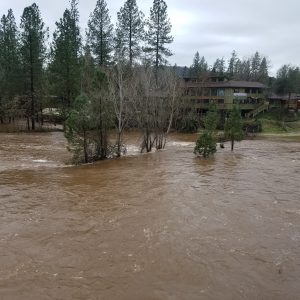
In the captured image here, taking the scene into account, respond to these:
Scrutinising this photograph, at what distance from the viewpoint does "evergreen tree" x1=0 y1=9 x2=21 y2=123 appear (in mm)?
44156

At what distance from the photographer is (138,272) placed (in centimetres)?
902

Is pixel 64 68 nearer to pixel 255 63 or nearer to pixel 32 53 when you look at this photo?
pixel 32 53

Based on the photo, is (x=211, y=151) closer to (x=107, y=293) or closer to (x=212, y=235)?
(x=212, y=235)

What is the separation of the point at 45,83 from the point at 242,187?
116 feet

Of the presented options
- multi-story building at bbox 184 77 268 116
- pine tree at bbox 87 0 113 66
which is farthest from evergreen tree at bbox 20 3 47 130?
multi-story building at bbox 184 77 268 116

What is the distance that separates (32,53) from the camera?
4294cm

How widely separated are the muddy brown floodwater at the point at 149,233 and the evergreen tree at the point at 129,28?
33400 mm

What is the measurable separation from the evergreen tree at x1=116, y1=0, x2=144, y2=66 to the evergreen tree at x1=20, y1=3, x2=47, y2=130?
10.9 meters

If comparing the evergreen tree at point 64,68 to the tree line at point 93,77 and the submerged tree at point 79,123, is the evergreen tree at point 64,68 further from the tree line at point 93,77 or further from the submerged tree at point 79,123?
the submerged tree at point 79,123

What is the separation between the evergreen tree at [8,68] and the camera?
44.2 meters

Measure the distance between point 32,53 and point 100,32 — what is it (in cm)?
1079

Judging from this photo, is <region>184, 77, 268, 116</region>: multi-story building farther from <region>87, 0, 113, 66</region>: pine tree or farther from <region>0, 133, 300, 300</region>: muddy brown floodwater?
<region>0, 133, 300, 300</region>: muddy brown floodwater

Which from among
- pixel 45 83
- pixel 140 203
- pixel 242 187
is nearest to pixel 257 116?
pixel 45 83

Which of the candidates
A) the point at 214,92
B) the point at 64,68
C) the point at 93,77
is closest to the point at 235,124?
the point at 93,77
